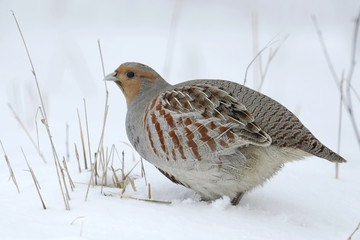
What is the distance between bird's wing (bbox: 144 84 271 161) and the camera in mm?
2596

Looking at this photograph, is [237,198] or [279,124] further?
[237,198]

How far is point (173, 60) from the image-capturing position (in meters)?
7.83

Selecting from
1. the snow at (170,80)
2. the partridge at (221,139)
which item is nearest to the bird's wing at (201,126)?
the partridge at (221,139)

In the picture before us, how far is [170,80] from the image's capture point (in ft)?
21.6

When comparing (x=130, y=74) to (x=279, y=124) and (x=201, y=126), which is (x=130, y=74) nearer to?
(x=201, y=126)

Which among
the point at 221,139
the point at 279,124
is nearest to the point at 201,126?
the point at 221,139

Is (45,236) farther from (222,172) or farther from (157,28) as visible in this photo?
(157,28)

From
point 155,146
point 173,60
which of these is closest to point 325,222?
point 155,146

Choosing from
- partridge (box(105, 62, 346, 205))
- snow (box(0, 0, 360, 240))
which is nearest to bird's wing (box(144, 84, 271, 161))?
partridge (box(105, 62, 346, 205))

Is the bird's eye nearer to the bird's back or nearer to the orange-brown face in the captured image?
the orange-brown face

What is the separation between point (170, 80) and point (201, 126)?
13.1 ft

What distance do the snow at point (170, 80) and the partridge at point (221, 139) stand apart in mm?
167

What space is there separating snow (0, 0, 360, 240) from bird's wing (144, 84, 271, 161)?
33 cm

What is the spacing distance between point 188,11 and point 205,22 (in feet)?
2.45
